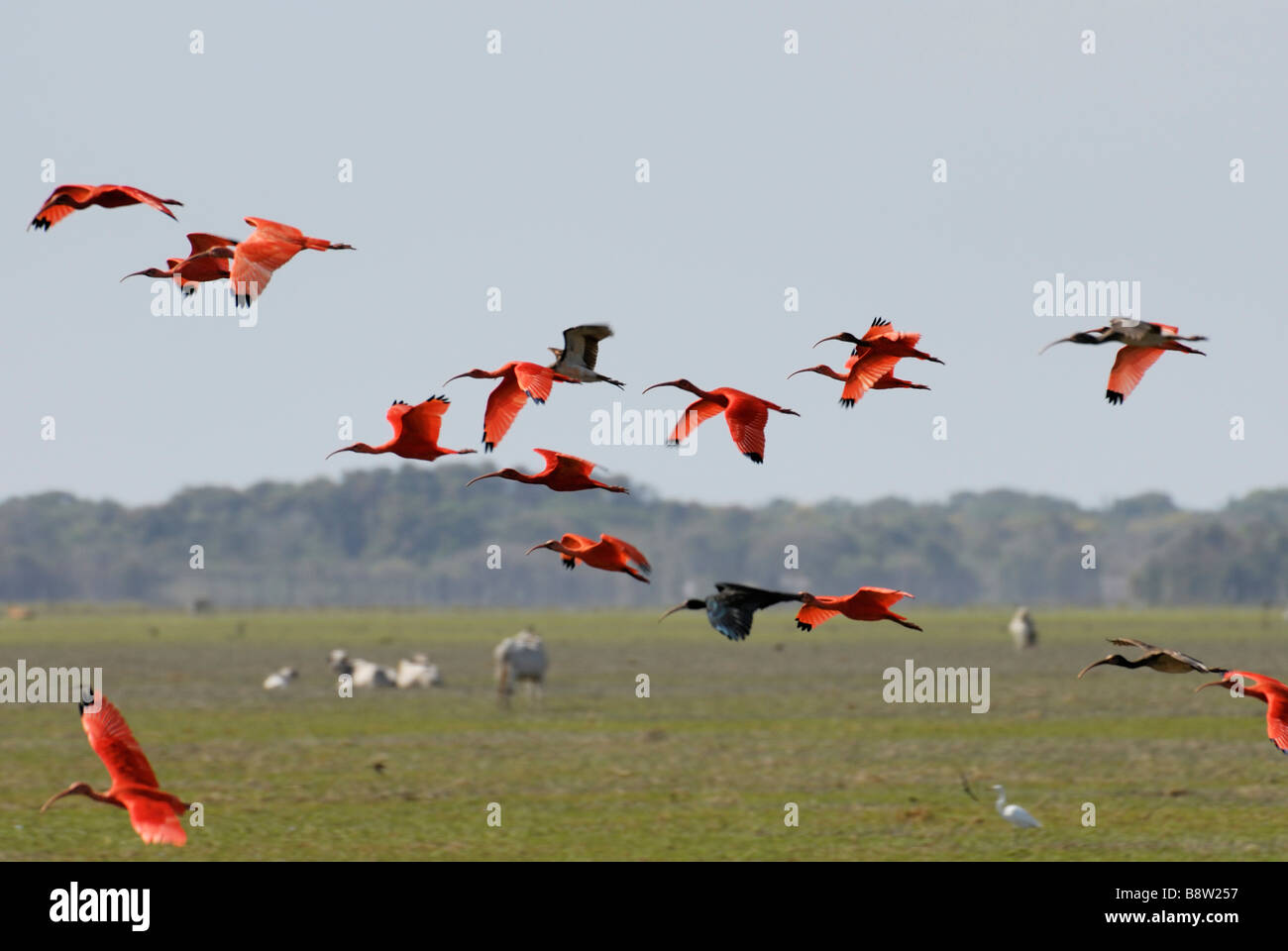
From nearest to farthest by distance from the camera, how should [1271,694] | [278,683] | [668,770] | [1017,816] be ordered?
1. [1271,694]
2. [1017,816]
3. [668,770]
4. [278,683]

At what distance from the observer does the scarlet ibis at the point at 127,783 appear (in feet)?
23.3

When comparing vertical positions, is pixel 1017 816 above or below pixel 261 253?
below

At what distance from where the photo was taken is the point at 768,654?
9594 cm

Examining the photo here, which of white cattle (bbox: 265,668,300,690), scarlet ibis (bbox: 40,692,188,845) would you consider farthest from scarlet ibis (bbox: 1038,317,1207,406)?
white cattle (bbox: 265,668,300,690)

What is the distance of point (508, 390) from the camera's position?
8.79 meters

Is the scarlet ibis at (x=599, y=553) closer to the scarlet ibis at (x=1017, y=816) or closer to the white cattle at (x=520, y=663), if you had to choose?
the scarlet ibis at (x=1017, y=816)

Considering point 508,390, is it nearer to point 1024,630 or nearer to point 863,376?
point 863,376

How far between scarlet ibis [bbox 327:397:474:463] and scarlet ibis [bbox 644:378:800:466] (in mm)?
1094

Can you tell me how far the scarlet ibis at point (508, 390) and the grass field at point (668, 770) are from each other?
690 inches

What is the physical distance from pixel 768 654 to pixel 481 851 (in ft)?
232

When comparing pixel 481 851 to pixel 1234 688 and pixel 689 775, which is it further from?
pixel 1234 688

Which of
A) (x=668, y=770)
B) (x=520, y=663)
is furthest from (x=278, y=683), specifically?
(x=668, y=770)

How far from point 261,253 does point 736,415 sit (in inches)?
94.5
